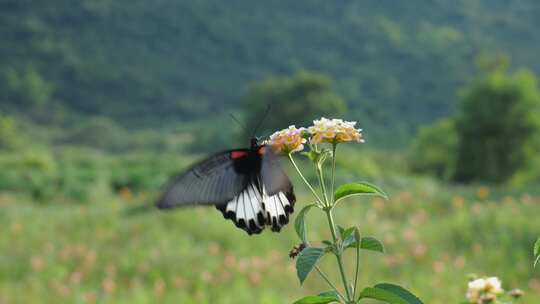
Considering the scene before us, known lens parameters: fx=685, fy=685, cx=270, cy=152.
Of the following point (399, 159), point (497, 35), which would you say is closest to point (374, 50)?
point (497, 35)

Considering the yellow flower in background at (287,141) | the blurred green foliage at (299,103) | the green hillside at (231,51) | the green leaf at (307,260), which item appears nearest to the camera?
the green leaf at (307,260)

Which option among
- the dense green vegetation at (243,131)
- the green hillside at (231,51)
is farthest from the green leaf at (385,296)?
the green hillside at (231,51)

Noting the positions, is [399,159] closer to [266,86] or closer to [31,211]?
[266,86]

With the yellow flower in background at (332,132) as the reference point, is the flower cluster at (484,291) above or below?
below

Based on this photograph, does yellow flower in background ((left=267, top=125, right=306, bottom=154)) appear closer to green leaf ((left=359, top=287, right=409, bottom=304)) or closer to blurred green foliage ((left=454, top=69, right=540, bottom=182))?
green leaf ((left=359, top=287, right=409, bottom=304))

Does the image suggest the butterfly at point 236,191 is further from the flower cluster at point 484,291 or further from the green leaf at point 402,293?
the flower cluster at point 484,291

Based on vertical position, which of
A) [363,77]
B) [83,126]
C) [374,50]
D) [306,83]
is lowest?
[306,83]
